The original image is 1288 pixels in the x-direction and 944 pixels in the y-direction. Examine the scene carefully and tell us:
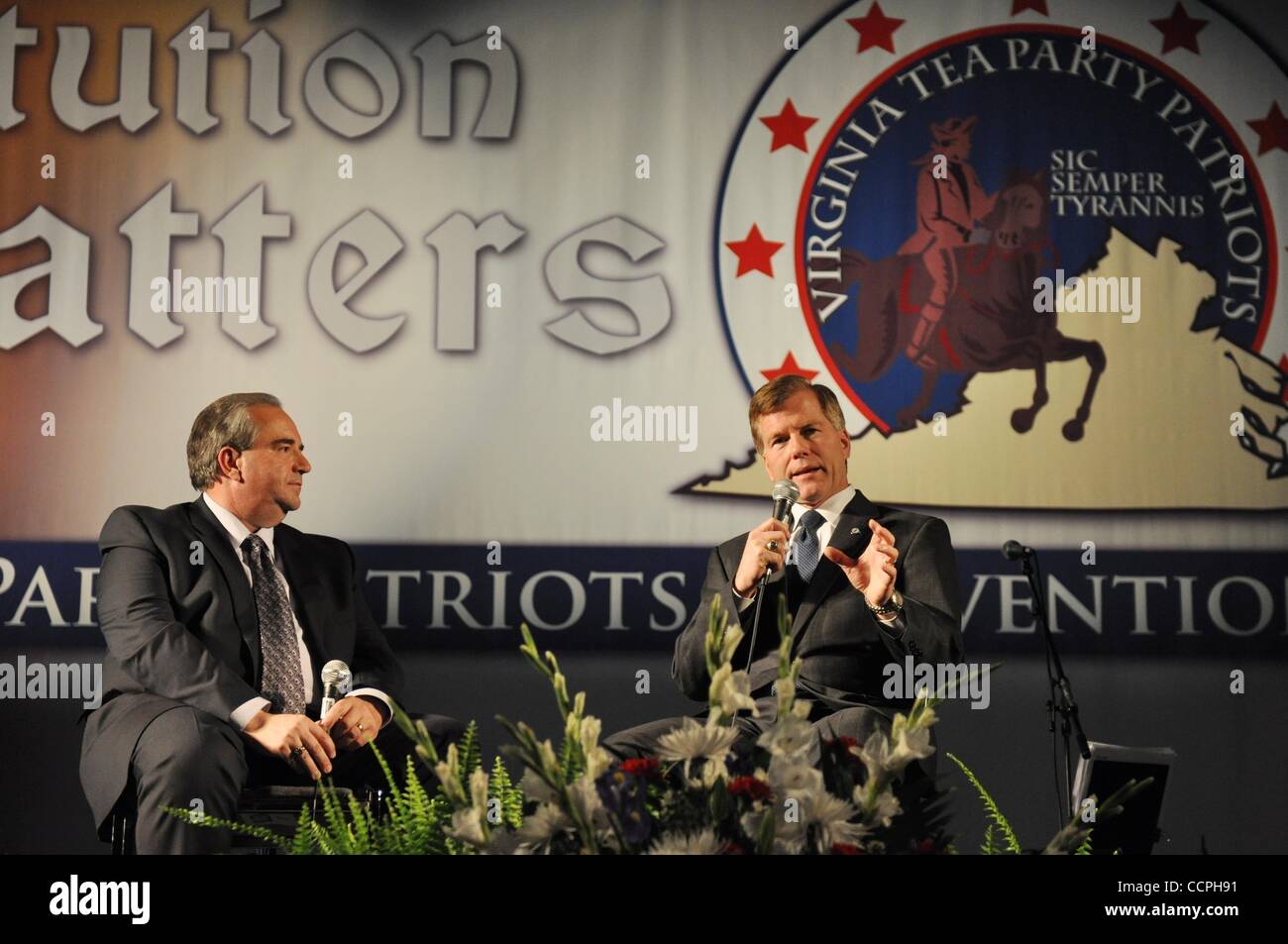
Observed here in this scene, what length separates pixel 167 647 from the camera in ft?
12.0

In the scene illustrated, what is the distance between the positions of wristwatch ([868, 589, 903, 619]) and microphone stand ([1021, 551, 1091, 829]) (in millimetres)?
428

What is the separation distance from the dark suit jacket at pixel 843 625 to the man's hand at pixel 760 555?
0.07 metres

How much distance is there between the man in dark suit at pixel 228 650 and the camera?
3465 millimetres

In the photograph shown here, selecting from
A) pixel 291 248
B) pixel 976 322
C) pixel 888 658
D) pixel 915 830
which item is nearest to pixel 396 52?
pixel 291 248

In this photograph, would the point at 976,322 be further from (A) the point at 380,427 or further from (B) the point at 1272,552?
(A) the point at 380,427

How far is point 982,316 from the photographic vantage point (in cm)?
471

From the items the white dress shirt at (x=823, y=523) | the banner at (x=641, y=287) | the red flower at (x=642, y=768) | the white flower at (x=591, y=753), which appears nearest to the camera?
the white flower at (x=591, y=753)

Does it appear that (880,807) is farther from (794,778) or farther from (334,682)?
(334,682)

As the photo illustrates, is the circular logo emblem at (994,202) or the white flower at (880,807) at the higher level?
the circular logo emblem at (994,202)

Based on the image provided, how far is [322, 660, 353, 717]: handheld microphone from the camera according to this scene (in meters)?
3.66

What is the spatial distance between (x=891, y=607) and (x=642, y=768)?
1971 millimetres

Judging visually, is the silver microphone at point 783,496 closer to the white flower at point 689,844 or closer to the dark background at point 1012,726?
the dark background at point 1012,726

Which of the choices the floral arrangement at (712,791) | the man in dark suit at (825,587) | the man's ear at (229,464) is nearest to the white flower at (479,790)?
the floral arrangement at (712,791)
